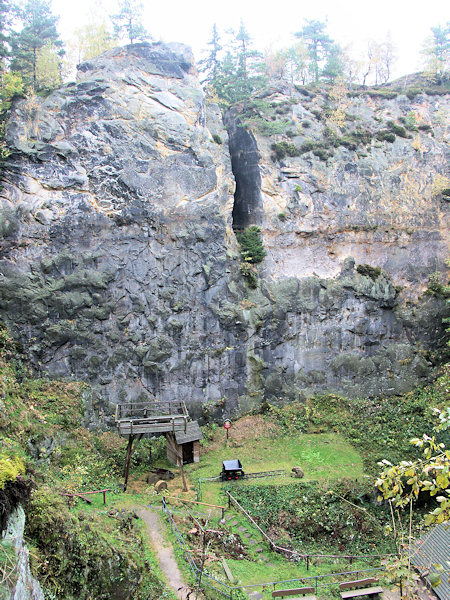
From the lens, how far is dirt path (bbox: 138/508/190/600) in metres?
12.8

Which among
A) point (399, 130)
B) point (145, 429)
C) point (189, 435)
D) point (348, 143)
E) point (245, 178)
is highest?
point (399, 130)

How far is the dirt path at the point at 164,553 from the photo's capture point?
42.0 ft

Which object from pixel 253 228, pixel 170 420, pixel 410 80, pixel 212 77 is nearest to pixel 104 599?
pixel 170 420

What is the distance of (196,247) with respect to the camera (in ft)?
85.8

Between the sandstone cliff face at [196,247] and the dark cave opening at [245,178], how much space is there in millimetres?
108

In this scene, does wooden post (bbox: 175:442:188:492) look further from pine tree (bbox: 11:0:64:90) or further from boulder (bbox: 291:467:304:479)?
pine tree (bbox: 11:0:64:90)

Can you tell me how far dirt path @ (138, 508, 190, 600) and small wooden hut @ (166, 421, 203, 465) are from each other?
13.9ft

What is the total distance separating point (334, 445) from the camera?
81.1ft

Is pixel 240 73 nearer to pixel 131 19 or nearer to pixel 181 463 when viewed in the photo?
pixel 131 19

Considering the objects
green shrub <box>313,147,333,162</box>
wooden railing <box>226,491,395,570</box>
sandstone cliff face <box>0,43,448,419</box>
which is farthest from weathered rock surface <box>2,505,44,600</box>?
green shrub <box>313,147,333,162</box>

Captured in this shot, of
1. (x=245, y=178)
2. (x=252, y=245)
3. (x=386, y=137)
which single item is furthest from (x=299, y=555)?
(x=386, y=137)

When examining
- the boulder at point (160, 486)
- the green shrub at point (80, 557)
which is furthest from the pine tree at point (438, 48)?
the green shrub at point (80, 557)

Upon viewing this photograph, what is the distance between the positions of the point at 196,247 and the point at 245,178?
6705 millimetres

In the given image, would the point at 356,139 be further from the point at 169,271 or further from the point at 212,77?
the point at 169,271
